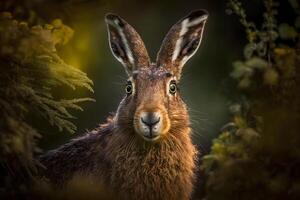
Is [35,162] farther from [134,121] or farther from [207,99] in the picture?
[207,99]

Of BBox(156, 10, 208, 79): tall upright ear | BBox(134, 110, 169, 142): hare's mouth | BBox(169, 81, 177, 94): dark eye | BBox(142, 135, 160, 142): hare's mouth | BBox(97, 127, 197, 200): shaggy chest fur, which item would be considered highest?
BBox(156, 10, 208, 79): tall upright ear

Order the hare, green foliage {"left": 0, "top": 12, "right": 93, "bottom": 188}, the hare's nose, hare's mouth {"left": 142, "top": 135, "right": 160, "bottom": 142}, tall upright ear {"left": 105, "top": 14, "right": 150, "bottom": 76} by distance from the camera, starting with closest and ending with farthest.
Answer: green foliage {"left": 0, "top": 12, "right": 93, "bottom": 188} < the hare's nose < hare's mouth {"left": 142, "top": 135, "right": 160, "bottom": 142} < the hare < tall upright ear {"left": 105, "top": 14, "right": 150, "bottom": 76}

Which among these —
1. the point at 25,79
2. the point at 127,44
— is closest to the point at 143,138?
the point at 127,44

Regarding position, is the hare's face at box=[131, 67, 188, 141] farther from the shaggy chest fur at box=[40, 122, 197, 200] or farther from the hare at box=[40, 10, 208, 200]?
the shaggy chest fur at box=[40, 122, 197, 200]

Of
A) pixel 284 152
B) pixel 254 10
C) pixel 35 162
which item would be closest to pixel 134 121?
pixel 35 162

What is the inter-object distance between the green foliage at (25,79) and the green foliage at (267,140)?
1817mm

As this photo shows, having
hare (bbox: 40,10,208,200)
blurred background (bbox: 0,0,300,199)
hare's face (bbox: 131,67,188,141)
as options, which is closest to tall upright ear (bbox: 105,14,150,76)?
hare (bbox: 40,10,208,200)

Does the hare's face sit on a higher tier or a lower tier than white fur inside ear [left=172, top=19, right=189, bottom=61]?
lower

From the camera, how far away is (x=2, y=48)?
8711mm

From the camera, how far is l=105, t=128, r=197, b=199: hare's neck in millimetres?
9945

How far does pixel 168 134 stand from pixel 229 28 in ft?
14.9

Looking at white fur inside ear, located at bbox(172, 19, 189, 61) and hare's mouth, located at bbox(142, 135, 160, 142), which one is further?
white fur inside ear, located at bbox(172, 19, 189, 61)

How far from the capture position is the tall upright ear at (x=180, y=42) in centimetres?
1029

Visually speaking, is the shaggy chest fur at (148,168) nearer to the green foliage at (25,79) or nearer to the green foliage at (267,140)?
the green foliage at (25,79)
